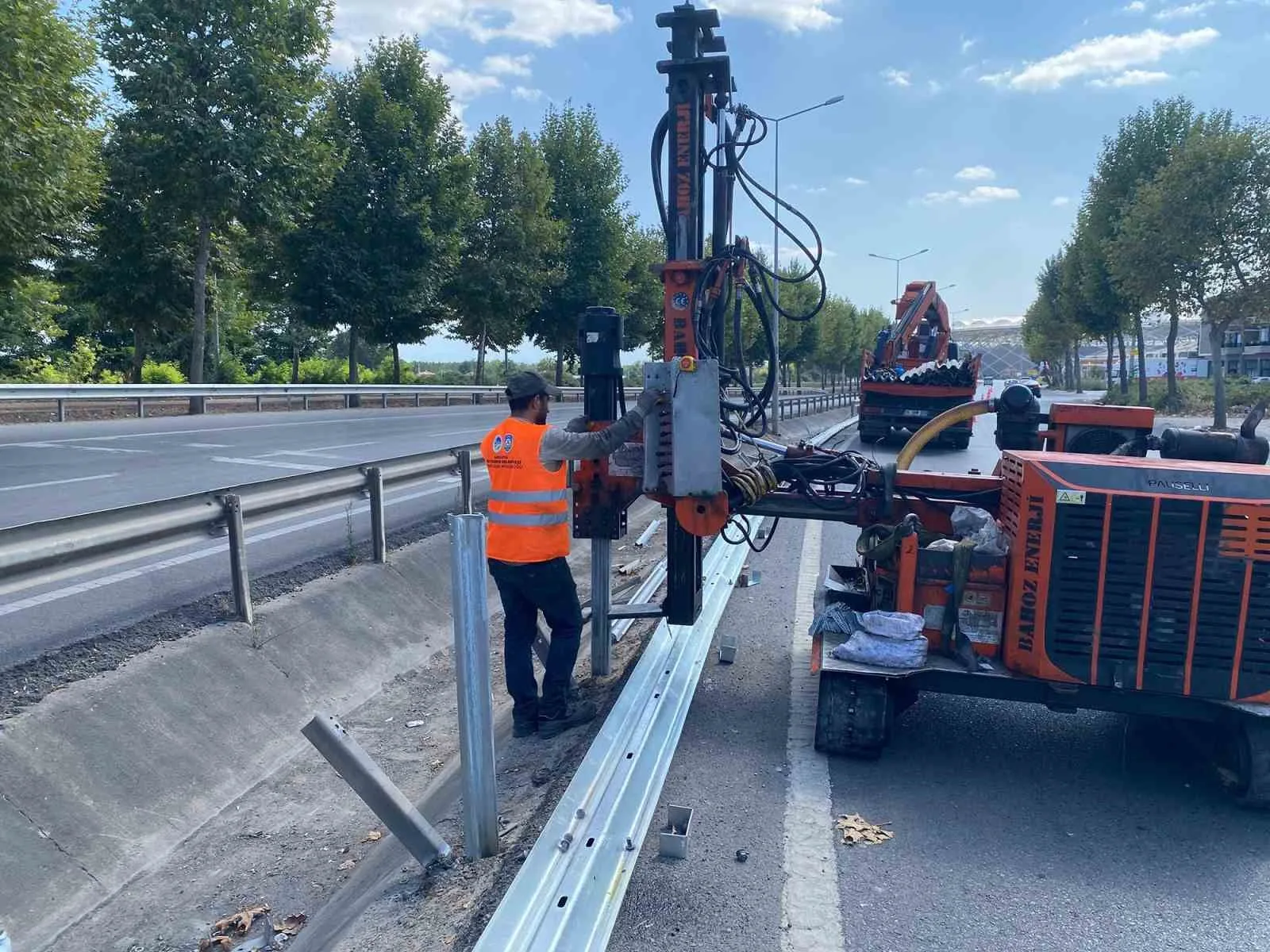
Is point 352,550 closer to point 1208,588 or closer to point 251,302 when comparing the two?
point 1208,588

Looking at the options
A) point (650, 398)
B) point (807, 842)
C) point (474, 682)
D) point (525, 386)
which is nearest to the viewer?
point (474, 682)

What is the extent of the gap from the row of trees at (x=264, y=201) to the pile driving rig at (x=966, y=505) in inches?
580

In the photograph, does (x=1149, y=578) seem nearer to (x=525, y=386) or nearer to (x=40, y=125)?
(x=525, y=386)

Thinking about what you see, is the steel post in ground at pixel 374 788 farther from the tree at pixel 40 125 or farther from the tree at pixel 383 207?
the tree at pixel 383 207

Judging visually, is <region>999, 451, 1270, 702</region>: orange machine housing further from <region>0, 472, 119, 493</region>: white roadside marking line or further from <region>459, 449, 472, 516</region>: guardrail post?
<region>0, 472, 119, 493</region>: white roadside marking line

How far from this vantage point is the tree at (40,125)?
15.1m

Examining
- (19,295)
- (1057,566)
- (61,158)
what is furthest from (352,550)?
(19,295)

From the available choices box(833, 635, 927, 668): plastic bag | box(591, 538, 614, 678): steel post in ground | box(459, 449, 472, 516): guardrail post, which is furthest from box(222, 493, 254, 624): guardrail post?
box(833, 635, 927, 668): plastic bag

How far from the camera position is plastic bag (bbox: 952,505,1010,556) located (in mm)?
4590

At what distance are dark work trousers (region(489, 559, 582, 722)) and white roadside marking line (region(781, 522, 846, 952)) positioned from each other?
1259 mm

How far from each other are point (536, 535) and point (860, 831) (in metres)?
2.08

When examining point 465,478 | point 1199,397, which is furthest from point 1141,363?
point 465,478

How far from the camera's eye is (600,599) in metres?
5.52

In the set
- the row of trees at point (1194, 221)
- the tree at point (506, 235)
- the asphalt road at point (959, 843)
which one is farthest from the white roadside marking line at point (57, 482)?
the row of trees at point (1194, 221)
